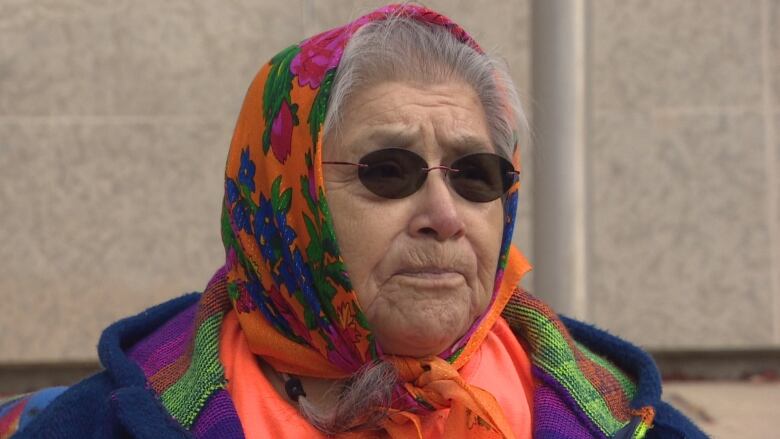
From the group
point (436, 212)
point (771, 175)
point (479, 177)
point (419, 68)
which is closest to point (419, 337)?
point (436, 212)

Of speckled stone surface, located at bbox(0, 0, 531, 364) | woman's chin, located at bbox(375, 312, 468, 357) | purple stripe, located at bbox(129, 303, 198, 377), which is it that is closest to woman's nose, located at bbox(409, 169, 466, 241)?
woman's chin, located at bbox(375, 312, 468, 357)

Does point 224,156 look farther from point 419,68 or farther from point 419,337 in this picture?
point 419,337

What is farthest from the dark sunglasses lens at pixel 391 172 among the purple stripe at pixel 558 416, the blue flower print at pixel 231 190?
the purple stripe at pixel 558 416

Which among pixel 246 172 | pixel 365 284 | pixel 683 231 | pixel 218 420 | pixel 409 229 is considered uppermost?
pixel 246 172

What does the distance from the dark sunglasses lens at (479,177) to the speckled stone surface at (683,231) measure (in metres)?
3.63

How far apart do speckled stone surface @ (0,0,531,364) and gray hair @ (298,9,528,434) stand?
3277 mm

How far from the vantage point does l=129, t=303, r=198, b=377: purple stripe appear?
2.05 metres

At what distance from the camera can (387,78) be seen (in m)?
1.97

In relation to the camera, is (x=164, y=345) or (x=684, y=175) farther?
(x=684, y=175)

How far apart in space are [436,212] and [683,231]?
13.5 feet

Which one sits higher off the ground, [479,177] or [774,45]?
[774,45]

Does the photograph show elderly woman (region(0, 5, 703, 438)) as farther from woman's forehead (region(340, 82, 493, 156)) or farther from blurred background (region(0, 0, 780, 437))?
blurred background (region(0, 0, 780, 437))

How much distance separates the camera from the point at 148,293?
5301 millimetres

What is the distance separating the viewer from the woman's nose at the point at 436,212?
1.88m
